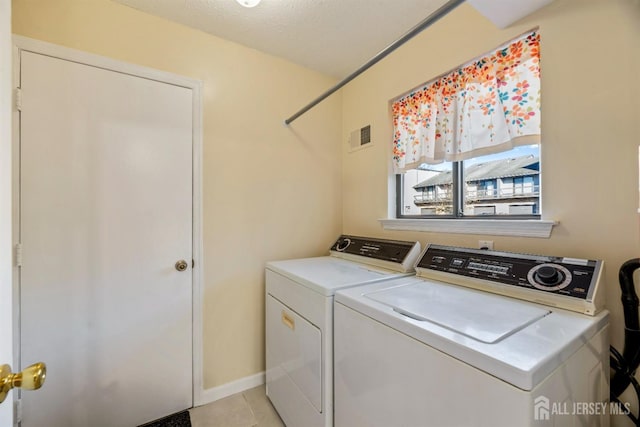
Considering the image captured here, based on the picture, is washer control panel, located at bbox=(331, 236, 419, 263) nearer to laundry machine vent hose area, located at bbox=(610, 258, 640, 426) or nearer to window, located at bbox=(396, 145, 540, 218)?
window, located at bbox=(396, 145, 540, 218)

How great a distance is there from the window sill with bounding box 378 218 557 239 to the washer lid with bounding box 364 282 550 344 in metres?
0.41

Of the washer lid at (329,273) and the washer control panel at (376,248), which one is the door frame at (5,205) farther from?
the washer control panel at (376,248)

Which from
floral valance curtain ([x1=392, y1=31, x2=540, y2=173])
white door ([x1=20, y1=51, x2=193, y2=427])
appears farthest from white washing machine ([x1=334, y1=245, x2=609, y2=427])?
white door ([x1=20, y1=51, x2=193, y2=427])

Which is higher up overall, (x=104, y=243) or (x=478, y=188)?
(x=478, y=188)

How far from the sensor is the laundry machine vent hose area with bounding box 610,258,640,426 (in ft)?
3.19

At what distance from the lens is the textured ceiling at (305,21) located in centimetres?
160

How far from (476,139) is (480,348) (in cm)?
127

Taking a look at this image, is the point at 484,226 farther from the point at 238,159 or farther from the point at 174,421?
the point at 174,421

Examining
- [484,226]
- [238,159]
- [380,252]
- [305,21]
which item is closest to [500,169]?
[484,226]

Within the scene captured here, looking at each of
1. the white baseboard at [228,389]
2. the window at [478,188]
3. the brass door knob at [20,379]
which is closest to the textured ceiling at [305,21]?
the window at [478,188]

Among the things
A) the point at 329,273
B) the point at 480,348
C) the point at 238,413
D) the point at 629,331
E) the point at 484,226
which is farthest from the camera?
the point at 238,413

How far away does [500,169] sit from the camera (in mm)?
1536

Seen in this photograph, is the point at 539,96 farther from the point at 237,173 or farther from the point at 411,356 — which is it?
the point at 237,173

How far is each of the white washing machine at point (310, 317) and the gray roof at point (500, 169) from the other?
1.84 ft
